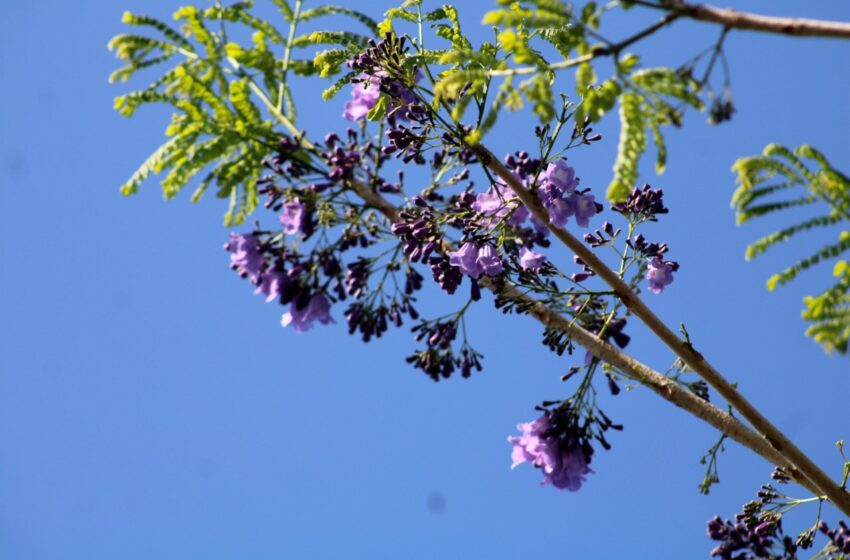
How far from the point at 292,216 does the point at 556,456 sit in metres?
1.77

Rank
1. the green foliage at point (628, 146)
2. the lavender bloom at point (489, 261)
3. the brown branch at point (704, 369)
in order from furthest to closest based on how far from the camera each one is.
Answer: the lavender bloom at point (489, 261) < the brown branch at point (704, 369) < the green foliage at point (628, 146)

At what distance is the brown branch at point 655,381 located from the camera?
4.21 m

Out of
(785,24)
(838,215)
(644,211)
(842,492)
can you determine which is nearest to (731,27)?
(785,24)

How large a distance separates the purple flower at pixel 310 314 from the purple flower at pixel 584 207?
142cm

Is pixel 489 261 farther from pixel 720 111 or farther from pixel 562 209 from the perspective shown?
pixel 720 111

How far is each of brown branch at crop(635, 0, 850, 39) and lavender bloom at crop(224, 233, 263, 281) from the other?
277 centimetres

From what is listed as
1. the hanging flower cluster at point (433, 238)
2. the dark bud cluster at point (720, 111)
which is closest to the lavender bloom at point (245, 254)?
the hanging flower cluster at point (433, 238)

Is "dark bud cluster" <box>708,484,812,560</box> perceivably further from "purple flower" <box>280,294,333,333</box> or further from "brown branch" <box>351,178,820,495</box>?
"purple flower" <box>280,294,333,333</box>

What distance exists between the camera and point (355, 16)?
5117 millimetres

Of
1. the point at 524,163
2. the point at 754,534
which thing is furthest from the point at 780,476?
the point at 524,163

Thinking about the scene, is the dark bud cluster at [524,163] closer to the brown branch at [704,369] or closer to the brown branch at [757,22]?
the brown branch at [704,369]

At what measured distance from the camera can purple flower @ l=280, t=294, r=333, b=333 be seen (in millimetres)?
4727

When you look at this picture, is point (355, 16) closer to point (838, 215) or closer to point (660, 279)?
point (660, 279)

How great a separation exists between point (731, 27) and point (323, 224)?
8.87 ft
